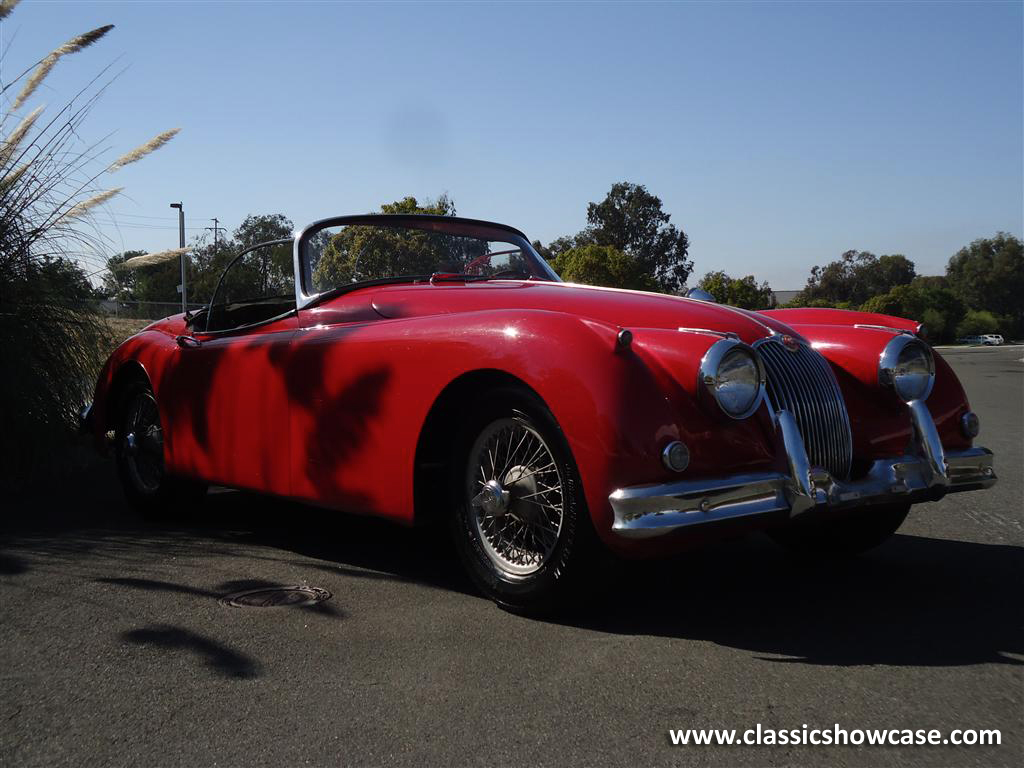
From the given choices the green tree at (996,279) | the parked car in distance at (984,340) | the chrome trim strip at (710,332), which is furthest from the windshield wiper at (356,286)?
the green tree at (996,279)

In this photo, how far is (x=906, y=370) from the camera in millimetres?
4094

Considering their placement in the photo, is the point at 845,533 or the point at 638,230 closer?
the point at 845,533

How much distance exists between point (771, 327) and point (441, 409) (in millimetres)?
1410

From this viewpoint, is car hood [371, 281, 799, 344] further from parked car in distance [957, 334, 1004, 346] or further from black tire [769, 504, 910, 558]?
parked car in distance [957, 334, 1004, 346]

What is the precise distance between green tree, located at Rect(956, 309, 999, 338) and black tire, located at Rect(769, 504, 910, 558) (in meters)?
95.5

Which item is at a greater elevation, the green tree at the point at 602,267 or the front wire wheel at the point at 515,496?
the green tree at the point at 602,267

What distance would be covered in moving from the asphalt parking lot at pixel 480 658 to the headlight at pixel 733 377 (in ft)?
2.56

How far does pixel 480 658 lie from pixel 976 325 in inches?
3983

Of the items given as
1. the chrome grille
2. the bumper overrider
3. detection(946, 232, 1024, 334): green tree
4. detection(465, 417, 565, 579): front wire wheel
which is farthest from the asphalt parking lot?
detection(946, 232, 1024, 334): green tree

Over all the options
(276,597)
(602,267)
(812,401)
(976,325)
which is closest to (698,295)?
(812,401)

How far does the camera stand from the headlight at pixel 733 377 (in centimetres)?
330

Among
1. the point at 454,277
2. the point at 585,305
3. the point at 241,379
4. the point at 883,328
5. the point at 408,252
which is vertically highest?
the point at 408,252

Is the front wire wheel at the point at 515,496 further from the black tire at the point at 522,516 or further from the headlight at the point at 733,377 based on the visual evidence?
the headlight at the point at 733,377

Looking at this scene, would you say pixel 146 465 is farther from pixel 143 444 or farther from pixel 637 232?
pixel 637 232
